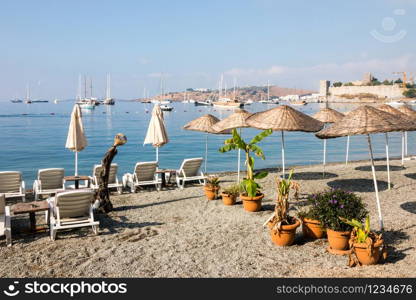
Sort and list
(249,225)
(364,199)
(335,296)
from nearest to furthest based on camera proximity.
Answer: (335,296) < (249,225) < (364,199)

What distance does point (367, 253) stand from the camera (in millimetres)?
5250

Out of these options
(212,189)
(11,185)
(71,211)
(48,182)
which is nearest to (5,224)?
(71,211)

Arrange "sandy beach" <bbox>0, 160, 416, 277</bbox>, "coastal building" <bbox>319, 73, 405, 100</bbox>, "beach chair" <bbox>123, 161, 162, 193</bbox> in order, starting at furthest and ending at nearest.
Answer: "coastal building" <bbox>319, 73, 405, 100</bbox> < "beach chair" <bbox>123, 161, 162, 193</bbox> < "sandy beach" <bbox>0, 160, 416, 277</bbox>

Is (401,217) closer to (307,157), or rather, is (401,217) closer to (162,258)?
(162,258)

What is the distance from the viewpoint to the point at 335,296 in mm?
4184

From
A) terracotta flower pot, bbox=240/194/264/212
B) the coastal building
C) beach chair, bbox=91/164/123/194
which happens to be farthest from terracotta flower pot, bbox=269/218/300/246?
Result: the coastal building

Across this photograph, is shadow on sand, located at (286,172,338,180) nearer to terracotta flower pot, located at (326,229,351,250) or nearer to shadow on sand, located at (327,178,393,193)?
shadow on sand, located at (327,178,393,193)

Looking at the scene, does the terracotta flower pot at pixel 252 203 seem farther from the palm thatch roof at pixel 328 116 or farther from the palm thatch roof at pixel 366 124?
the palm thatch roof at pixel 328 116

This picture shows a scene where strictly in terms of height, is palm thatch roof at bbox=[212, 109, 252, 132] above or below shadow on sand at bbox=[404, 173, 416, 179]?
Answer: above

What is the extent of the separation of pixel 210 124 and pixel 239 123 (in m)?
1.36

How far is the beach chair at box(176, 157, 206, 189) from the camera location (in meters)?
11.9

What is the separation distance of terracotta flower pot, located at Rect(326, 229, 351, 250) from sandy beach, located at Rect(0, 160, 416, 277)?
8.2 inches

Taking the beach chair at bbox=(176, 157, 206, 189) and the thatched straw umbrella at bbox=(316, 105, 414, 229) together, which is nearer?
the thatched straw umbrella at bbox=(316, 105, 414, 229)

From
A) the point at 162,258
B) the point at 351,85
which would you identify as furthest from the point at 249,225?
the point at 351,85
